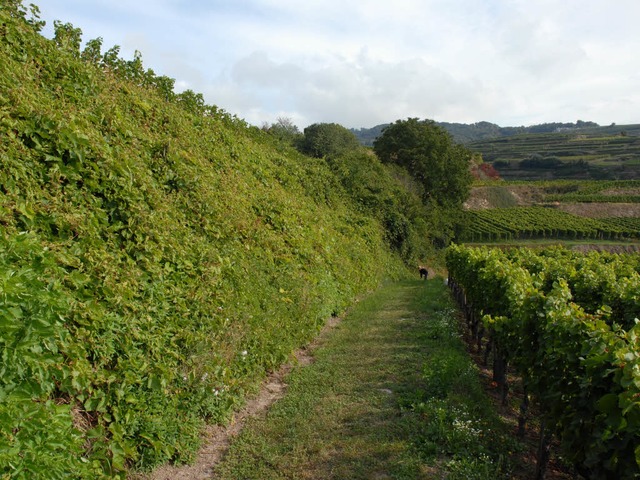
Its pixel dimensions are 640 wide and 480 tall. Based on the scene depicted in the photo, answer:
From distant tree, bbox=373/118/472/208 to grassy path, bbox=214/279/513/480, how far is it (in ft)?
114

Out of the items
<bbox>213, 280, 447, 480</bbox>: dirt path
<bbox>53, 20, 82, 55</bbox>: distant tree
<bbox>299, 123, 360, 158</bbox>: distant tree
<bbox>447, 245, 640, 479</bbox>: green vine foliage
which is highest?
<bbox>299, 123, 360, 158</bbox>: distant tree

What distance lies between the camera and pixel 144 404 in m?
4.84

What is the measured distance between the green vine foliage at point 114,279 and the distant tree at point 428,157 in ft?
110

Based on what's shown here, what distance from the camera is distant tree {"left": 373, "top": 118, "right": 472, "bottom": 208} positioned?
42656mm

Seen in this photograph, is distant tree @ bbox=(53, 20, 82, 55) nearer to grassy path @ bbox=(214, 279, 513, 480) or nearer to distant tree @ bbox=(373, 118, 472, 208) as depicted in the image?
grassy path @ bbox=(214, 279, 513, 480)

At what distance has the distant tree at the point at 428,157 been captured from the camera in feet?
140

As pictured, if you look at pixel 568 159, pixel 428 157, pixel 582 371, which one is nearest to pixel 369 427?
pixel 582 371

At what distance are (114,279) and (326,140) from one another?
48.2 m

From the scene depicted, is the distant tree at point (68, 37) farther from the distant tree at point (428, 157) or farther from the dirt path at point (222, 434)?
the distant tree at point (428, 157)

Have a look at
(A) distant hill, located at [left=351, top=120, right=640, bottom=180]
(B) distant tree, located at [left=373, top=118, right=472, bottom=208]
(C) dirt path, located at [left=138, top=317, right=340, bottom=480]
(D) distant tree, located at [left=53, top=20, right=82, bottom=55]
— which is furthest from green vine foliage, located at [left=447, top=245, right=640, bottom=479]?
(A) distant hill, located at [left=351, top=120, right=640, bottom=180]

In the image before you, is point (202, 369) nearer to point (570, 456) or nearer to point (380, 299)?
point (570, 456)

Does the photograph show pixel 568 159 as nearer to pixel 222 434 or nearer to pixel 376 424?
pixel 376 424

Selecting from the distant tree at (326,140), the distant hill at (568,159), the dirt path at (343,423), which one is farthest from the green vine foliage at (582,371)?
the distant hill at (568,159)

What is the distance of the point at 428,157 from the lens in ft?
140
